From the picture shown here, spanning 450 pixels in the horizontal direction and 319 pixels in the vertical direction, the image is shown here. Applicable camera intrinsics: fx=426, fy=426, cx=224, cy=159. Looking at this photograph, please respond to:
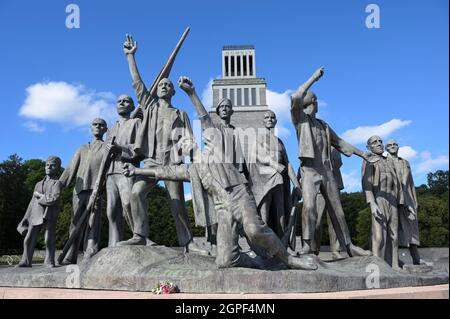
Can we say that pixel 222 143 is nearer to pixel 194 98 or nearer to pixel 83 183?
pixel 194 98

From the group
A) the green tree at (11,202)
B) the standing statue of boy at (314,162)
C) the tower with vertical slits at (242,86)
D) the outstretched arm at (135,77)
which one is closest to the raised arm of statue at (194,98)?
the standing statue of boy at (314,162)

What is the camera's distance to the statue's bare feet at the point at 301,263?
22.1 feet

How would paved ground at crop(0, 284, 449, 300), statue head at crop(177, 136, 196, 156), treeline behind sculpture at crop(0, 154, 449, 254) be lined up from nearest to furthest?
paved ground at crop(0, 284, 449, 300)
statue head at crop(177, 136, 196, 156)
treeline behind sculpture at crop(0, 154, 449, 254)

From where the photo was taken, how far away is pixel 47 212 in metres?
8.88

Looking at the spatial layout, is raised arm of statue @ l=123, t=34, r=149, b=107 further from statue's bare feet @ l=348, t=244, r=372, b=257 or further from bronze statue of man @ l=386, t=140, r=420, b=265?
bronze statue of man @ l=386, t=140, r=420, b=265

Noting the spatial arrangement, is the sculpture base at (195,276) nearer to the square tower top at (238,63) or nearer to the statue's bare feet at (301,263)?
the statue's bare feet at (301,263)

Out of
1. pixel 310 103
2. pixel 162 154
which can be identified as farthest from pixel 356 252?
pixel 162 154

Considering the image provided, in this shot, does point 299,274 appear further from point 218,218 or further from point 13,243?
point 13,243

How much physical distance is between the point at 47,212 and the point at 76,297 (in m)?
3.35

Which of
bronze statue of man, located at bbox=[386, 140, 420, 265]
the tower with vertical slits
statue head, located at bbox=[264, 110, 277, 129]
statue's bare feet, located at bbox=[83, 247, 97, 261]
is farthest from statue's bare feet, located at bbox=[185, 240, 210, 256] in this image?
the tower with vertical slits

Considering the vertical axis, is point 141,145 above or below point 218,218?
above

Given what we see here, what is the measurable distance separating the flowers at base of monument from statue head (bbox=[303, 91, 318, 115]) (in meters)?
4.83

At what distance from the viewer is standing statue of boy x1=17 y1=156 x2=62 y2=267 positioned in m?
8.86
